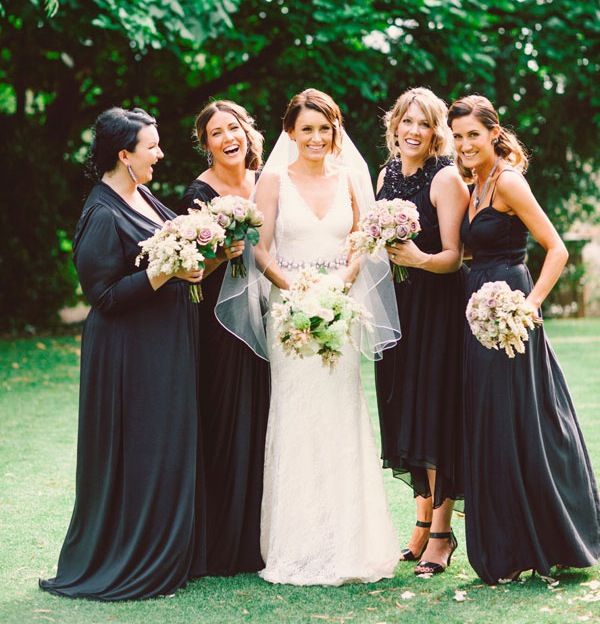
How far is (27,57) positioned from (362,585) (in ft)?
47.8

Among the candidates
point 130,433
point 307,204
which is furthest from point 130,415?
Result: point 307,204

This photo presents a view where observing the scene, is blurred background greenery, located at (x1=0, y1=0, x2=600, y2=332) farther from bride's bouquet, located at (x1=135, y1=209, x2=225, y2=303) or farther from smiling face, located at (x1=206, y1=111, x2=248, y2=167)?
bride's bouquet, located at (x1=135, y1=209, x2=225, y2=303)

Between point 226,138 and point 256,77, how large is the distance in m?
12.4

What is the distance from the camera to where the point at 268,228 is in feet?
17.9

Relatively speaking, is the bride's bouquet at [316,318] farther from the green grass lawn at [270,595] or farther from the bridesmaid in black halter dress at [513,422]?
the green grass lawn at [270,595]

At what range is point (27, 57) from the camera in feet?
56.7

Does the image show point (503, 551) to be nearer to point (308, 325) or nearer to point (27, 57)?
point (308, 325)

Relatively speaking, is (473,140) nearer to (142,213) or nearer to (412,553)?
(142,213)

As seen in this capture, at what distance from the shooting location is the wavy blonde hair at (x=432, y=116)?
5320mm

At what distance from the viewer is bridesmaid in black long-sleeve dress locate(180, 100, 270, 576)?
5508mm

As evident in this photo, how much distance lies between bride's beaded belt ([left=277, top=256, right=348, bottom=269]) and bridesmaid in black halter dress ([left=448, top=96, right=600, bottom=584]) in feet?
2.36

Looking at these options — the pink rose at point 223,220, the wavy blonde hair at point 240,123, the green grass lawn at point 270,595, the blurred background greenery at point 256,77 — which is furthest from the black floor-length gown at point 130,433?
the blurred background greenery at point 256,77

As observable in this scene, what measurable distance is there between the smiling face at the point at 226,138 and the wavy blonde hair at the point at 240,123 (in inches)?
1.4

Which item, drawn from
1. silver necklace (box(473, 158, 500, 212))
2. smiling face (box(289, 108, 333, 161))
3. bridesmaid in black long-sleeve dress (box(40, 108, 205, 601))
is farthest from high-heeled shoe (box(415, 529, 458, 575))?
smiling face (box(289, 108, 333, 161))
